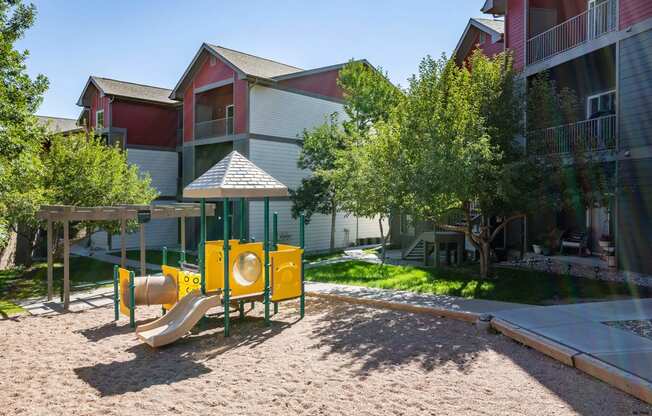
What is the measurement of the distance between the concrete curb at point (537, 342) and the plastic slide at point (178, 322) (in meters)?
5.47

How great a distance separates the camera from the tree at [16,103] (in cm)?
1012

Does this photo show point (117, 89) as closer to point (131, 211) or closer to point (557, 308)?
point (131, 211)

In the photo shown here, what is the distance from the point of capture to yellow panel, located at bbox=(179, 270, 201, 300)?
10.2 metres

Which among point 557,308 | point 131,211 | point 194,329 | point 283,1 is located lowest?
point 194,329

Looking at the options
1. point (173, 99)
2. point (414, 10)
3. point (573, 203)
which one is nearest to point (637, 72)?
point (573, 203)

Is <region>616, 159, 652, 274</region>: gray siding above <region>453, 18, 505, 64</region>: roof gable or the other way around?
the other way around

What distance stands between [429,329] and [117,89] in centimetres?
2622

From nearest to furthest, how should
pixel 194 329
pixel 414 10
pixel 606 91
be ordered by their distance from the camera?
1. pixel 194 329
2. pixel 414 10
3. pixel 606 91

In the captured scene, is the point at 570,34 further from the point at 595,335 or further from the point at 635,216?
the point at 595,335

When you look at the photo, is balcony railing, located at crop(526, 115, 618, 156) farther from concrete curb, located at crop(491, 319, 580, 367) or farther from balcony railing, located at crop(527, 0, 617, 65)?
concrete curb, located at crop(491, 319, 580, 367)

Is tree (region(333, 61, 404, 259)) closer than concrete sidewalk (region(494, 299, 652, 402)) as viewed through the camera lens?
No

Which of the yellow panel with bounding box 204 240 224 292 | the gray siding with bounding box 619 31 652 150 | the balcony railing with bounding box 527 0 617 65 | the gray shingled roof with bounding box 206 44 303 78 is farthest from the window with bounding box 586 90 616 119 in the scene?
the gray shingled roof with bounding box 206 44 303 78

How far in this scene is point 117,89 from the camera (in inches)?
1124

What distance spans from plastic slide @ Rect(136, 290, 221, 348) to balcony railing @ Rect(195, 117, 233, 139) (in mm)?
16496
